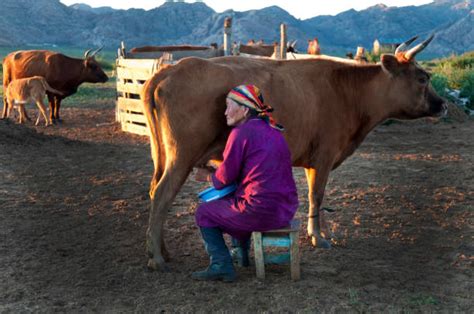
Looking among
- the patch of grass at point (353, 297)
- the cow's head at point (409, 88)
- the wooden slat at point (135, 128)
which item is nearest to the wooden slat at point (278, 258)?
the patch of grass at point (353, 297)

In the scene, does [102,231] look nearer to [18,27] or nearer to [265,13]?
[18,27]

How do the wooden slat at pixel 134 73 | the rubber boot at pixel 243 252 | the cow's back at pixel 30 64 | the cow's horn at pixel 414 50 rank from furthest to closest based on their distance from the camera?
the cow's back at pixel 30 64, the wooden slat at pixel 134 73, the cow's horn at pixel 414 50, the rubber boot at pixel 243 252

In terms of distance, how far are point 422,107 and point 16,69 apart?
41.8 ft

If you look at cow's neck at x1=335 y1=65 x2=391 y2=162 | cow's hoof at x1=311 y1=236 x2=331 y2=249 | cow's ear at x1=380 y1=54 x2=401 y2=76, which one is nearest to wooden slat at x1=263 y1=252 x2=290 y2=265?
cow's hoof at x1=311 y1=236 x2=331 y2=249

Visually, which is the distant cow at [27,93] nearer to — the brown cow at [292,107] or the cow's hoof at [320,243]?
the brown cow at [292,107]

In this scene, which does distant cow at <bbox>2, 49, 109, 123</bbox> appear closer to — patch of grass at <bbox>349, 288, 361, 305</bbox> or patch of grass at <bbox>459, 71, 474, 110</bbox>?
patch of grass at <bbox>459, 71, 474, 110</bbox>

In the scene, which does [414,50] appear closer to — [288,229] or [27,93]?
[288,229]

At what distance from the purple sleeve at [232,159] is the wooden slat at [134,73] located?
8.28 metres

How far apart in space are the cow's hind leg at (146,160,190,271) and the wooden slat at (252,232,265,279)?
2.42ft

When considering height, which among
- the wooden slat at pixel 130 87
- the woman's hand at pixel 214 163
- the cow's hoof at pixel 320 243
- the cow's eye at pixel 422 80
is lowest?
the cow's hoof at pixel 320 243

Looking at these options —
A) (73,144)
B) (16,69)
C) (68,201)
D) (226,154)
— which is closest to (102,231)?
(68,201)

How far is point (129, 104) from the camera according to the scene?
1338 centimetres

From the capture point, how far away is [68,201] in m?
7.65

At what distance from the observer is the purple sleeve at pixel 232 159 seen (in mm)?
4723
